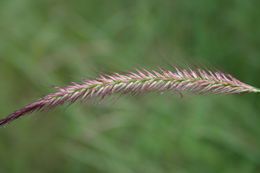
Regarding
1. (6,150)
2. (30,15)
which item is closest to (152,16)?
(30,15)

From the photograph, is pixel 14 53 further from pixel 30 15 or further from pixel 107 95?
pixel 107 95

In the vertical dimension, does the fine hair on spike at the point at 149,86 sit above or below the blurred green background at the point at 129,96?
below

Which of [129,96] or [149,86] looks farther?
[129,96]

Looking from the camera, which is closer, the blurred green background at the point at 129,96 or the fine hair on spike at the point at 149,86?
the fine hair on spike at the point at 149,86

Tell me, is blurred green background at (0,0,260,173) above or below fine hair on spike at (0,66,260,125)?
above

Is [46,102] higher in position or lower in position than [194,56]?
lower

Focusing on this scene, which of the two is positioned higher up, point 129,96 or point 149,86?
point 129,96

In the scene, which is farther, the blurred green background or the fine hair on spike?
the blurred green background

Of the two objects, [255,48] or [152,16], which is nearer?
[255,48]
